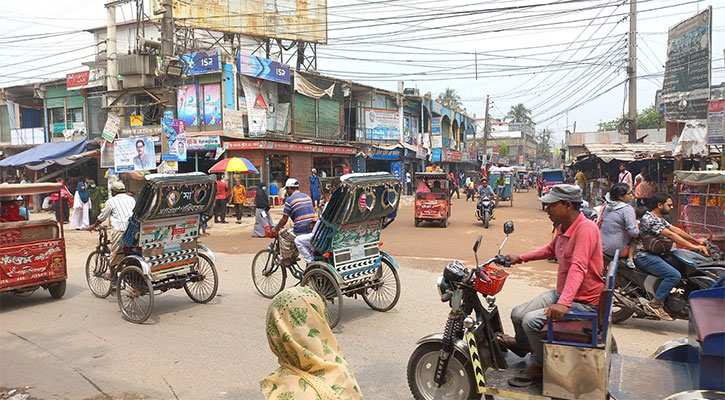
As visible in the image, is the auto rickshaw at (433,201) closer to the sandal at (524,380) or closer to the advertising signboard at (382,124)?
the sandal at (524,380)

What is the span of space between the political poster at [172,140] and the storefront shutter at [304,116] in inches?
396

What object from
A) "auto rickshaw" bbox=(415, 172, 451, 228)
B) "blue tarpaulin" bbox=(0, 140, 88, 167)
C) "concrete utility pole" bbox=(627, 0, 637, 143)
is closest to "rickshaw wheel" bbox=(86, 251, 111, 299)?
"auto rickshaw" bbox=(415, 172, 451, 228)

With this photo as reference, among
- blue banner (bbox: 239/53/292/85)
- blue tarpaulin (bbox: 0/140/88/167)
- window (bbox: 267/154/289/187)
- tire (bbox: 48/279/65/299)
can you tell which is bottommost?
tire (bbox: 48/279/65/299)

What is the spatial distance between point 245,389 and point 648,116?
6787cm

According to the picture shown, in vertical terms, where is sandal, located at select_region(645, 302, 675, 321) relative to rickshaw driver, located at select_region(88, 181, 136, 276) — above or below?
below

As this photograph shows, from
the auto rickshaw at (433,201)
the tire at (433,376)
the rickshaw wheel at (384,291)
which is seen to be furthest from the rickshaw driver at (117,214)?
the auto rickshaw at (433,201)

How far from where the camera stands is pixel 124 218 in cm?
784

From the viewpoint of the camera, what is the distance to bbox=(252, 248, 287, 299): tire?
307 inches

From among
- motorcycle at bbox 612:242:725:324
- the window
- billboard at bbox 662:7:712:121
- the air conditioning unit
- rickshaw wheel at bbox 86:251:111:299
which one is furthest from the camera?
the window

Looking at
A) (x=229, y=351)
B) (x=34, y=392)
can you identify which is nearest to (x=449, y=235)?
(x=229, y=351)

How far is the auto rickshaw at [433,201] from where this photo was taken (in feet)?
55.8

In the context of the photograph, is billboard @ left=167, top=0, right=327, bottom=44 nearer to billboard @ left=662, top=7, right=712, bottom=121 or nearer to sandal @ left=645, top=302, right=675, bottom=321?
billboard @ left=662, top=7, right=712, bottom=121

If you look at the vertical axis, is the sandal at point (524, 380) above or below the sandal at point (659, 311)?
above

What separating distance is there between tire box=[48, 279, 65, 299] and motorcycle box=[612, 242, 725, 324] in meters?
7.74
